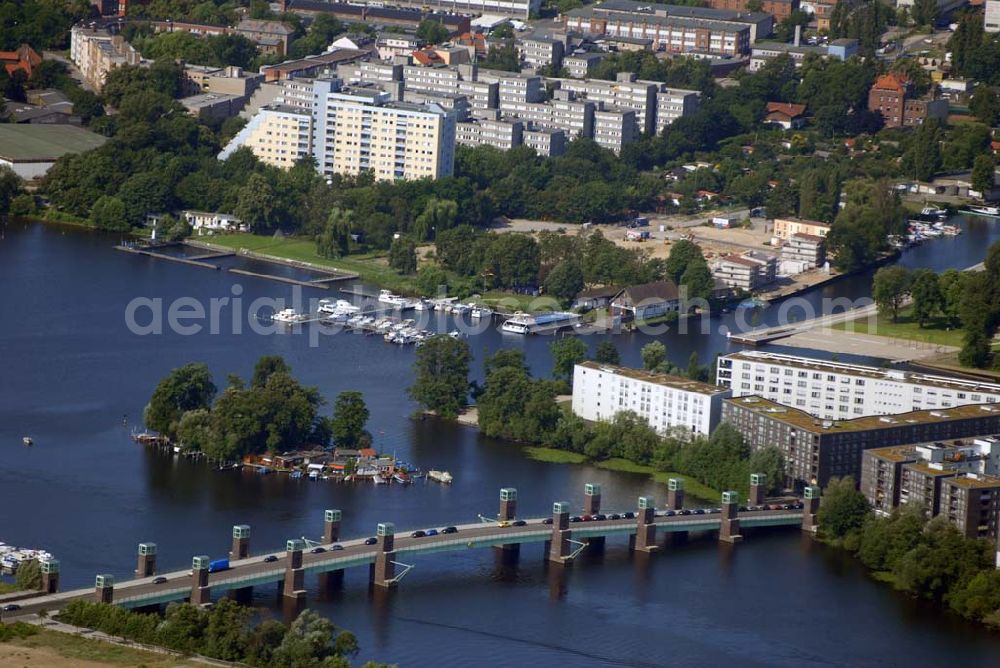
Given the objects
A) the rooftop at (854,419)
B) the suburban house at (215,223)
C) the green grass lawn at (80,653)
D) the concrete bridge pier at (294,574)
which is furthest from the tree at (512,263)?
the green grass lawn at (80,653)

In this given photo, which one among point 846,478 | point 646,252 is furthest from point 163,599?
point 646,252

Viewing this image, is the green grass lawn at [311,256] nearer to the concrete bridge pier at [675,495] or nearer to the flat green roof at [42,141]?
the flat green roof at [42,141]

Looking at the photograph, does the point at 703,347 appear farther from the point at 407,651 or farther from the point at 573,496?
the point at 407,651

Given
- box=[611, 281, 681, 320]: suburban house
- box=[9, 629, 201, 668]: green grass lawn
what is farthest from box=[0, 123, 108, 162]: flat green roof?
box=[9, 629, 201, 668]: green grass lawn

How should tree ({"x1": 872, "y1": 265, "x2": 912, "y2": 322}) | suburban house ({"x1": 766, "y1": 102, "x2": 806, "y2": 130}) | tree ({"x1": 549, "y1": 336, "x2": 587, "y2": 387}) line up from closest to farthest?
tree ({"x1": 549, "y1": 336, "x2": 587, "y2": 387}) < tree ({"x1": 872, "y1": 265, "x2": 912, "y2": 322}) < suburban house ({"x1": 766, "y1": 102, "x2": 806, "y2": 130})

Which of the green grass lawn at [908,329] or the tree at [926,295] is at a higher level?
the tree at [926,295]

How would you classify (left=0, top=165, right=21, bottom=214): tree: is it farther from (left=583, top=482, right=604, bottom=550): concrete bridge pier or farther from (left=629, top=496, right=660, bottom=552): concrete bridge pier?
(left=629, top=496, right=660, bottom=552): concrete bridge pier
